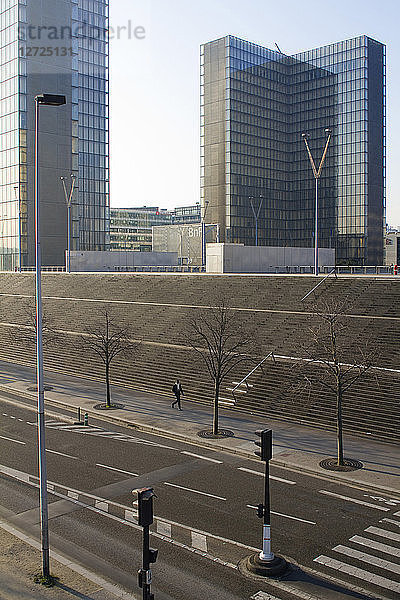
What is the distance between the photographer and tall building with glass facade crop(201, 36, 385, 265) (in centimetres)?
10781

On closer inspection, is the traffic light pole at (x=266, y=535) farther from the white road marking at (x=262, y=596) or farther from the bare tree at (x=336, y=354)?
the bare tree at (x=336, y=354)

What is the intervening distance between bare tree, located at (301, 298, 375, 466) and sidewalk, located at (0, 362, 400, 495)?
3.44 ft

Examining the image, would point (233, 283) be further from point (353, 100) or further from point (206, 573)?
point (353, 100)

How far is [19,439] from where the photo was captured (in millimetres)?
24500

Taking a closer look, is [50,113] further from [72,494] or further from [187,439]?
[72,494]

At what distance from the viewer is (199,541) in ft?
48.9

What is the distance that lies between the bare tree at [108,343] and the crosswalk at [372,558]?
55.2ft

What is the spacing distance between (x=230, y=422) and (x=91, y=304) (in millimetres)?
25931

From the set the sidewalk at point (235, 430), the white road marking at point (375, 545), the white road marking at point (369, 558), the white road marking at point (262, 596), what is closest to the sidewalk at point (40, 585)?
the white road marking at point (262, 596)

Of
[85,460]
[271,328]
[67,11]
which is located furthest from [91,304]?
[67,11]

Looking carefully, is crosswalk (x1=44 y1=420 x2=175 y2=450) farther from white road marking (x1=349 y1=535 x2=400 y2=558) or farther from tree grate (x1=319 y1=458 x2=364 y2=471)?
white road marking (x1=349 y1=535 x2=400 y2=558)

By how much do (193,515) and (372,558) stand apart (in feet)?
15.9

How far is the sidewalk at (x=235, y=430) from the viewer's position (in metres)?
20.4

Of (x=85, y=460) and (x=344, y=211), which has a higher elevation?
(x=344, y=211)
